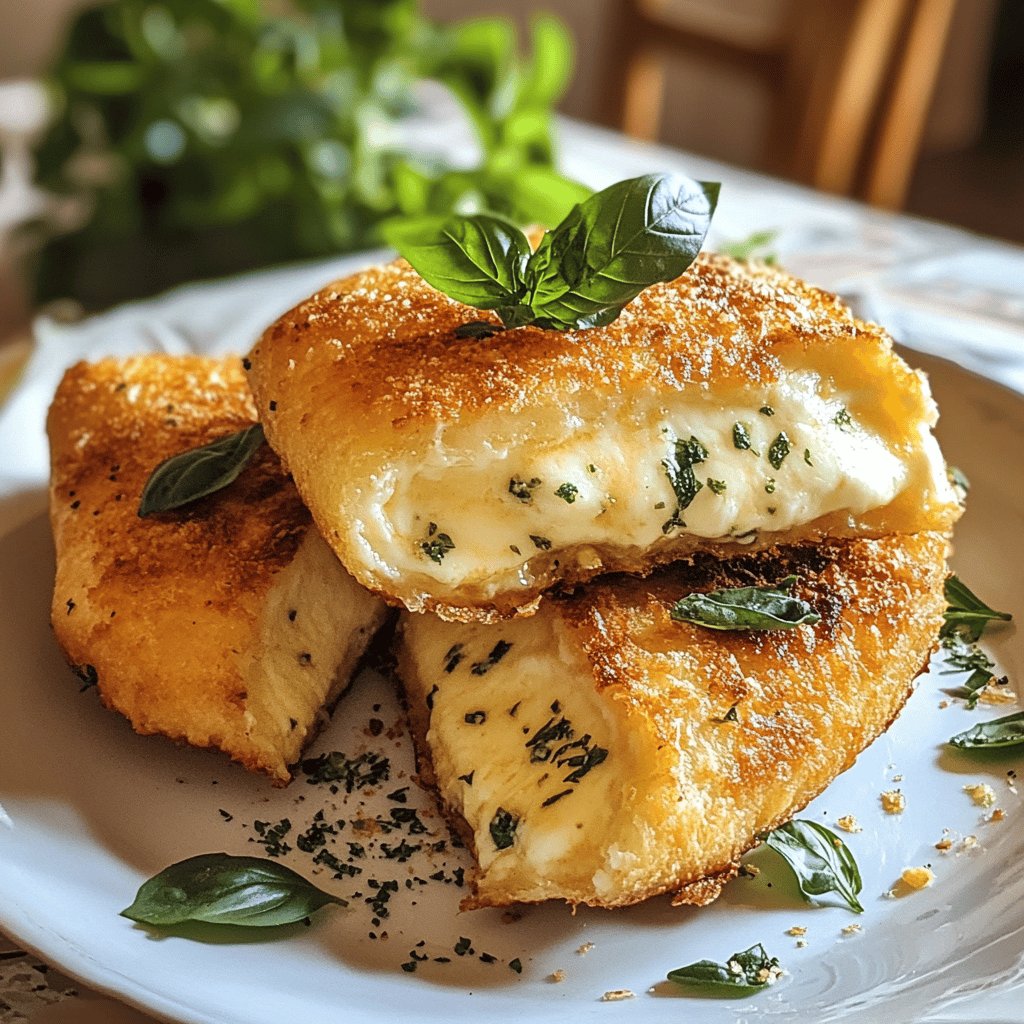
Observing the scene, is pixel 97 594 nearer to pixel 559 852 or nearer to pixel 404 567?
pixel 404 567

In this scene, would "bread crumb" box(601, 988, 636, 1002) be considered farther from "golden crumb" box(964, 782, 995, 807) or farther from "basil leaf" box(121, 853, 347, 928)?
"golden crumb" box(964, 782, 995, 807)

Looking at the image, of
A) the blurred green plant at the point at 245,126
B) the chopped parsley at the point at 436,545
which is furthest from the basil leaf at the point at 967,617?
the blurred green plant at the point at 245,126

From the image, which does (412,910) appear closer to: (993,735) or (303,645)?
(303,645)

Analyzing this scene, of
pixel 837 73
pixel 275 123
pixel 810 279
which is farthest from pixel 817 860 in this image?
pixel 837 73

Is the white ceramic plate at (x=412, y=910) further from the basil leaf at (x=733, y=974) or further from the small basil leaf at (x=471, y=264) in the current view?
the small basil leaf at (x=471, y=264)

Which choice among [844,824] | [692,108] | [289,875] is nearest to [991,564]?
[844,824]

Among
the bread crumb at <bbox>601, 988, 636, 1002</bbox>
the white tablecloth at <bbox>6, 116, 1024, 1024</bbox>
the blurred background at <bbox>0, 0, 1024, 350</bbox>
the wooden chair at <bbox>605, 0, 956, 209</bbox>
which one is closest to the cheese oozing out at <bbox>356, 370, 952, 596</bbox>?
the bread crumb at <bbox>601, 988, 636, 1002</bbox>
